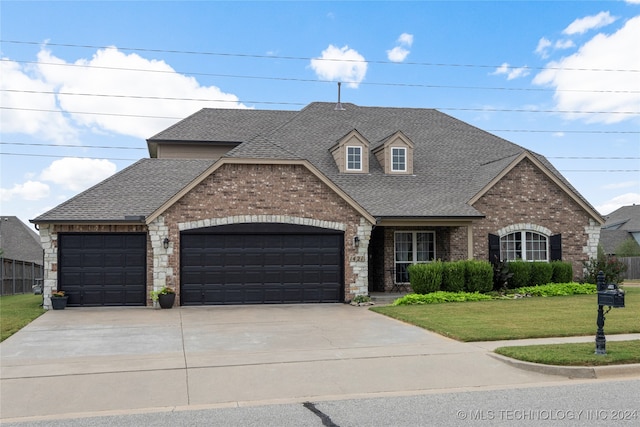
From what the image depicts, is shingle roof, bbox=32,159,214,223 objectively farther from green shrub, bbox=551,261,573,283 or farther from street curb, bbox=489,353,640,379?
street curb, bbox=489,353,640,379

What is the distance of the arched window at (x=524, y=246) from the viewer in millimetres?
23453

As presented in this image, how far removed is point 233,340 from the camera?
41.4 ft

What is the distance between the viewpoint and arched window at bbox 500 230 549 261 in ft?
76.9

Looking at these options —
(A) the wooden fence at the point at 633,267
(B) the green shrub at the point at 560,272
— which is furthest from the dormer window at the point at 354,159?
(A) the wooden fence at the point at 633,267

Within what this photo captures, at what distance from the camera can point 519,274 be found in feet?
72.0

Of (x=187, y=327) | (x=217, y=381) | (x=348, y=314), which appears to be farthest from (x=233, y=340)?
(x=348, y=314)

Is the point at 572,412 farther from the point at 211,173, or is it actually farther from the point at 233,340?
the point at 211,173

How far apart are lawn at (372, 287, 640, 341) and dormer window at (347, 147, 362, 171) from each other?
782 centimetres

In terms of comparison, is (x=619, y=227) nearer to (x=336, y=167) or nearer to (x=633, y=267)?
(x=633, y=267)

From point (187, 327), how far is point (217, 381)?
5871mm

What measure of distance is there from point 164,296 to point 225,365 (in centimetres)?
937

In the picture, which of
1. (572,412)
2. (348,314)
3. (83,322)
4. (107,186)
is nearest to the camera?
(572,412)

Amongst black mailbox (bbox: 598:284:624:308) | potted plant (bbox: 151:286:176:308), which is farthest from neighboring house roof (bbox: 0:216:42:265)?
black mailbox (bbox: 598:284:624:308)

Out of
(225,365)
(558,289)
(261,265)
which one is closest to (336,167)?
(261,265)
